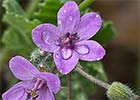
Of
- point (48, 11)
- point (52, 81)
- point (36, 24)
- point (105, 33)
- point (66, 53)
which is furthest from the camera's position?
point (105, 33)

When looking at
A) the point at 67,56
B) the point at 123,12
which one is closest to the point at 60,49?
the point at 67,56

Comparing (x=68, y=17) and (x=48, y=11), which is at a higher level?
(x=68, y=17)

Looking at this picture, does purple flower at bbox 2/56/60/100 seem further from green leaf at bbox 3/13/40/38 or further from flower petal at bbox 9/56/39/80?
green leaf at bbox 3/13/40/38

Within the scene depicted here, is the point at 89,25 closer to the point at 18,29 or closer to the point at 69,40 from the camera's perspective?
the point at 69,40

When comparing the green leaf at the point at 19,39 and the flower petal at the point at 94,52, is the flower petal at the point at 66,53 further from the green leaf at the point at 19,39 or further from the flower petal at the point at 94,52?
the green leaf at the point at 19,39

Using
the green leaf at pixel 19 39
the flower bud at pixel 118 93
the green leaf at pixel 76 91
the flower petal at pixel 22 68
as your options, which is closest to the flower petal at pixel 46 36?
the flower petal at pixel 22 68

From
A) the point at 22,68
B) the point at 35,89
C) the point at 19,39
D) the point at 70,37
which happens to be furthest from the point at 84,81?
the point at 22,68

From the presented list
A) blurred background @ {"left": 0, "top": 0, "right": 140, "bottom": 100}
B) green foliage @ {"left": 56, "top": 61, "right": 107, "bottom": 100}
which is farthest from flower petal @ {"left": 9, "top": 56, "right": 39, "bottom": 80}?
blurred background @ {"left": 0, "top": 0, "right": 140, "bottom": 100}

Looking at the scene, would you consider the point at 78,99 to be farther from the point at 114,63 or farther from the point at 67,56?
the point at 114,63
